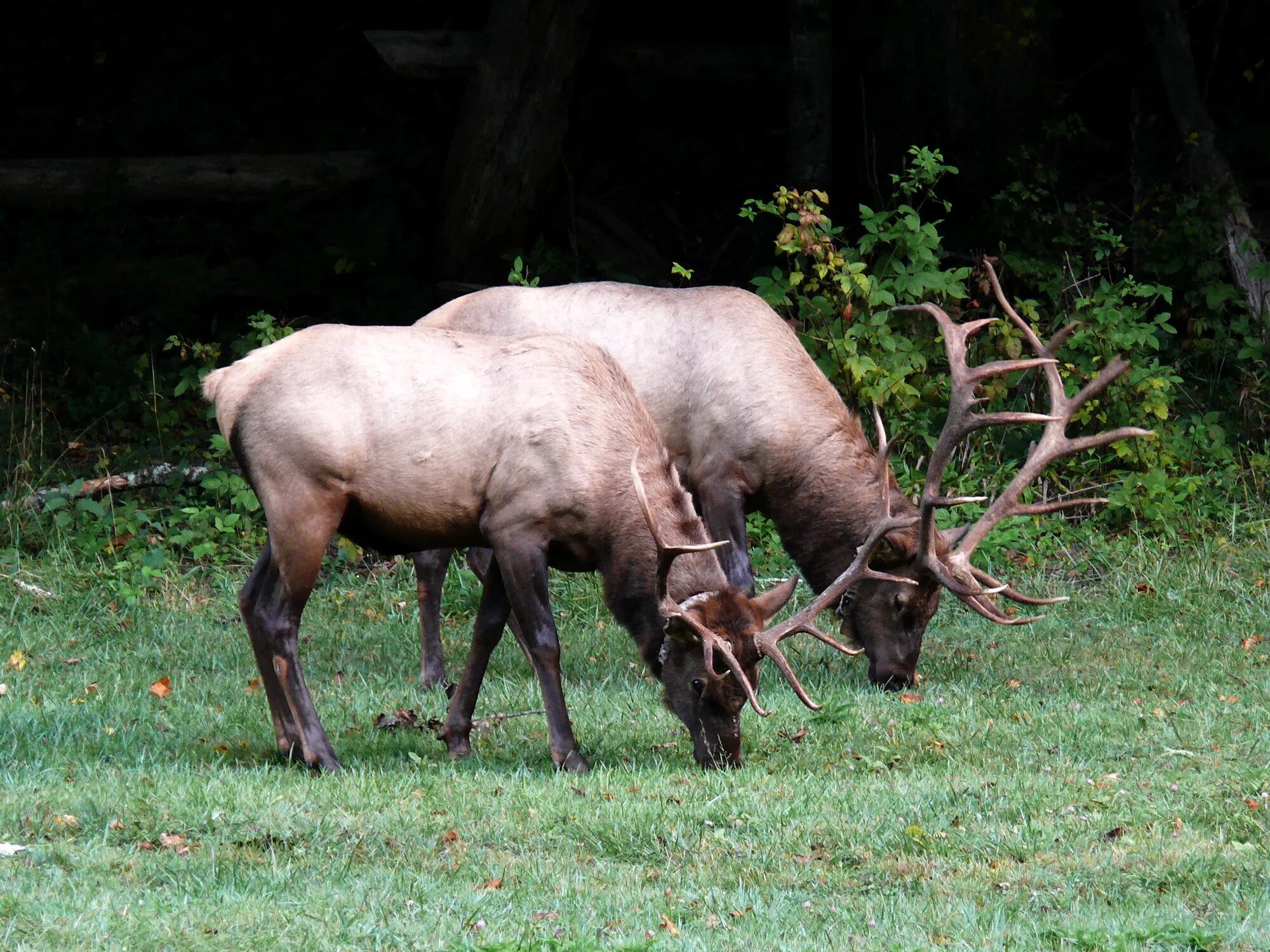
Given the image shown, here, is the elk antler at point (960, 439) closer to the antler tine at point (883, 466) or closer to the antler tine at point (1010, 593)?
the antler tine at point (1010, 593)

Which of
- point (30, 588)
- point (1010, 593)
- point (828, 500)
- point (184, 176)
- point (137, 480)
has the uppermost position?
point (1010, 593)

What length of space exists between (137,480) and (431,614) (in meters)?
3.34

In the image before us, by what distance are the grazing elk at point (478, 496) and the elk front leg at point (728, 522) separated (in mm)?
1492

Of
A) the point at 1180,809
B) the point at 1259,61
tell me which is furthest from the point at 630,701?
the point at 1259,61

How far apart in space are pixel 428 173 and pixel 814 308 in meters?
3.93

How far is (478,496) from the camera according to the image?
6344 mm

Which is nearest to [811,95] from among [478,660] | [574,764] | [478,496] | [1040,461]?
[1040,461]

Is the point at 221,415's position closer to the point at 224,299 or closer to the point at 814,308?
the point at 814,308

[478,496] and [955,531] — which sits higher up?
[478,496]

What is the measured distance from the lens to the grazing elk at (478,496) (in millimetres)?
6199

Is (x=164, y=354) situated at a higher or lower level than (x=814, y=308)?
lower

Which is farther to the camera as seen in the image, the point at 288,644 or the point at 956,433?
the point at 956,433

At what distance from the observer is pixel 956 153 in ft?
40.0

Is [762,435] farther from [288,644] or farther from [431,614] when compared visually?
[288,644]
